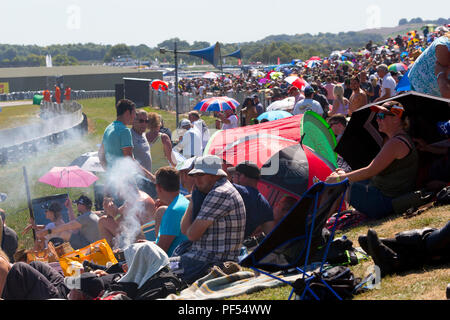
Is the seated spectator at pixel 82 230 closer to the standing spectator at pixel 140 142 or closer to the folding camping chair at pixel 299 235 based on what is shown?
the standing spectator at pixel 140 142

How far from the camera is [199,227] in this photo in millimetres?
5070

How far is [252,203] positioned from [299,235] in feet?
6.70

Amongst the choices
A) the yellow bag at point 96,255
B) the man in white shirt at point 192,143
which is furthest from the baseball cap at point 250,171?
the man in white shirt at point 192,143

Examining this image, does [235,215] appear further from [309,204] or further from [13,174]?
[13,174]

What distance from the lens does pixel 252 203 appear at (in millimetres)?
5922

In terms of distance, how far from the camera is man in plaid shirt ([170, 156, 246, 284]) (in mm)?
5059

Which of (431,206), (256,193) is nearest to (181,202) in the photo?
(256,193)

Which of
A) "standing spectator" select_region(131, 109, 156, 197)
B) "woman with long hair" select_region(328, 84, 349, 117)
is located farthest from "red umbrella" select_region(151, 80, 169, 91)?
"standing spectator" select_region(131, 109, 156, 197)

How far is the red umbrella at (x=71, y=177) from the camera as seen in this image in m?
9.89

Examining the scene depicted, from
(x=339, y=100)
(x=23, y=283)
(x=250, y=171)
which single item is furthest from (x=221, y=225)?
(x=339, y=100)

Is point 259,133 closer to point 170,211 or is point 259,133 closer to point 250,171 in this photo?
point 250,171

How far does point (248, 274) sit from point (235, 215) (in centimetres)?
54

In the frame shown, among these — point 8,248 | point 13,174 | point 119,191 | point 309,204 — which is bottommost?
point 13,174
